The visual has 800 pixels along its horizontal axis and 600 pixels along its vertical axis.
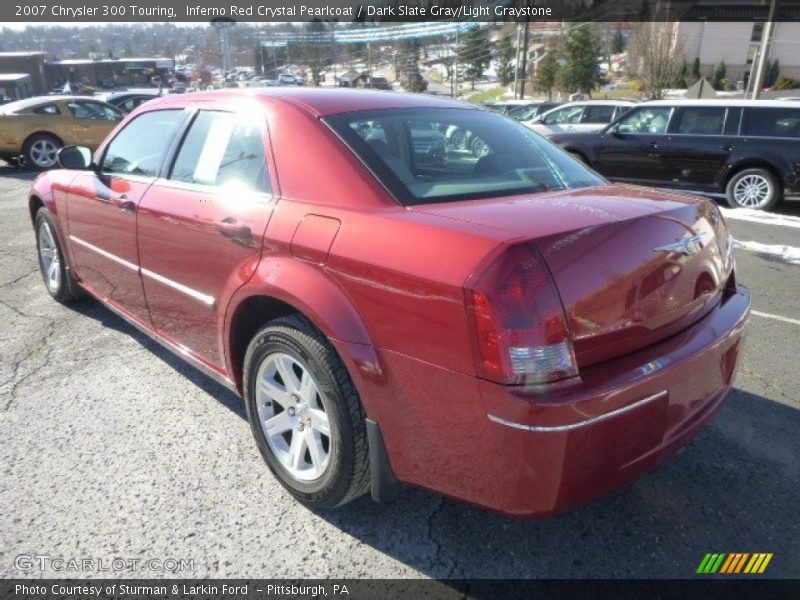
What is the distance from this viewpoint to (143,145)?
3.55 metres

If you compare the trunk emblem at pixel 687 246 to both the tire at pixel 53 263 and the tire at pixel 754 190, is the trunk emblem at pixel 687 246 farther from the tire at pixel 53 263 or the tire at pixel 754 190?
the tire at pixel 754 190

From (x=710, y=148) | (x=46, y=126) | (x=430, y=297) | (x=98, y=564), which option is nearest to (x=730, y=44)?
(x=710, y=148)

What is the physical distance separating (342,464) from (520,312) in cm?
93

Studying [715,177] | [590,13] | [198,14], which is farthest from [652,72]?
[715,177]

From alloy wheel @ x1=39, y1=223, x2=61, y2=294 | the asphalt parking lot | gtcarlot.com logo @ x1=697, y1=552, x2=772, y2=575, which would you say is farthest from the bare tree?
gtcarlot.com logo @ x1=697, y1=552, x2=772, y2=575

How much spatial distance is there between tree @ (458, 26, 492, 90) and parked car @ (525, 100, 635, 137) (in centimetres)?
4304

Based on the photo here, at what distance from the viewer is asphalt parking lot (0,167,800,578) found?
7.18ft

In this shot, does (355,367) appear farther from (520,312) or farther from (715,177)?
(715,177)

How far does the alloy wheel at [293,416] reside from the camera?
2322 millimetres

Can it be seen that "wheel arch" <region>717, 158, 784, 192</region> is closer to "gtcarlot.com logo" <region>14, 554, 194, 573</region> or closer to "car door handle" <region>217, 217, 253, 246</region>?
"car door handle" <region>217, 217, 253, 246</region>

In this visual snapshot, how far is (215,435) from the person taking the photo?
2977 millimetres

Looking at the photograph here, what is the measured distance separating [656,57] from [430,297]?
41.7 meters

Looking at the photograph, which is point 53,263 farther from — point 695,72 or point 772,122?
point 695,72

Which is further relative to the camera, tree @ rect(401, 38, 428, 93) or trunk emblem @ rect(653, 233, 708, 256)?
tree @ rect(401, 38, 428, 93)
